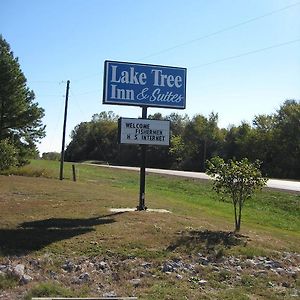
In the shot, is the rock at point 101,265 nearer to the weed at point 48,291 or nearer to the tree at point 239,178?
the weed at point 48,291

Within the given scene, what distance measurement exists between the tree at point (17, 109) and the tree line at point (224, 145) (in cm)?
1527

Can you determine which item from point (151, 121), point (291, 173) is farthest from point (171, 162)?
point (151, 121)

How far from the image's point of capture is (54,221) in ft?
37.2

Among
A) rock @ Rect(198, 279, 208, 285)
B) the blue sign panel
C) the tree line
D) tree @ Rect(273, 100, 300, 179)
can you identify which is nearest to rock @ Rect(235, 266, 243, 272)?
rock @ Rect(198, 279, 208, 285)

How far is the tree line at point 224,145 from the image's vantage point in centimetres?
6925

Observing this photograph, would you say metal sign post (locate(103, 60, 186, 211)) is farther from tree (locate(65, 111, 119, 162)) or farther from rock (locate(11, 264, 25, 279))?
tree (locate(65, 111, 119, 162))

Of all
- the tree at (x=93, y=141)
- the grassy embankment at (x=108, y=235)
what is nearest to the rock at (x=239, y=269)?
the grassy embankment at (x=108, y=235)

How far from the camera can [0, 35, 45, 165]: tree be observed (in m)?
39.5

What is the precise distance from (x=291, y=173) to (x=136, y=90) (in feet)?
176

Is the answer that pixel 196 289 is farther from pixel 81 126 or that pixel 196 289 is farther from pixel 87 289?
pixel 81 126

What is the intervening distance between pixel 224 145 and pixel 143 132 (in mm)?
70206

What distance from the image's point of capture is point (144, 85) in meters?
14.3

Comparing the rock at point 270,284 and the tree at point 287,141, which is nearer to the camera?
the rock at point 270,284

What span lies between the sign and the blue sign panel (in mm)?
539
